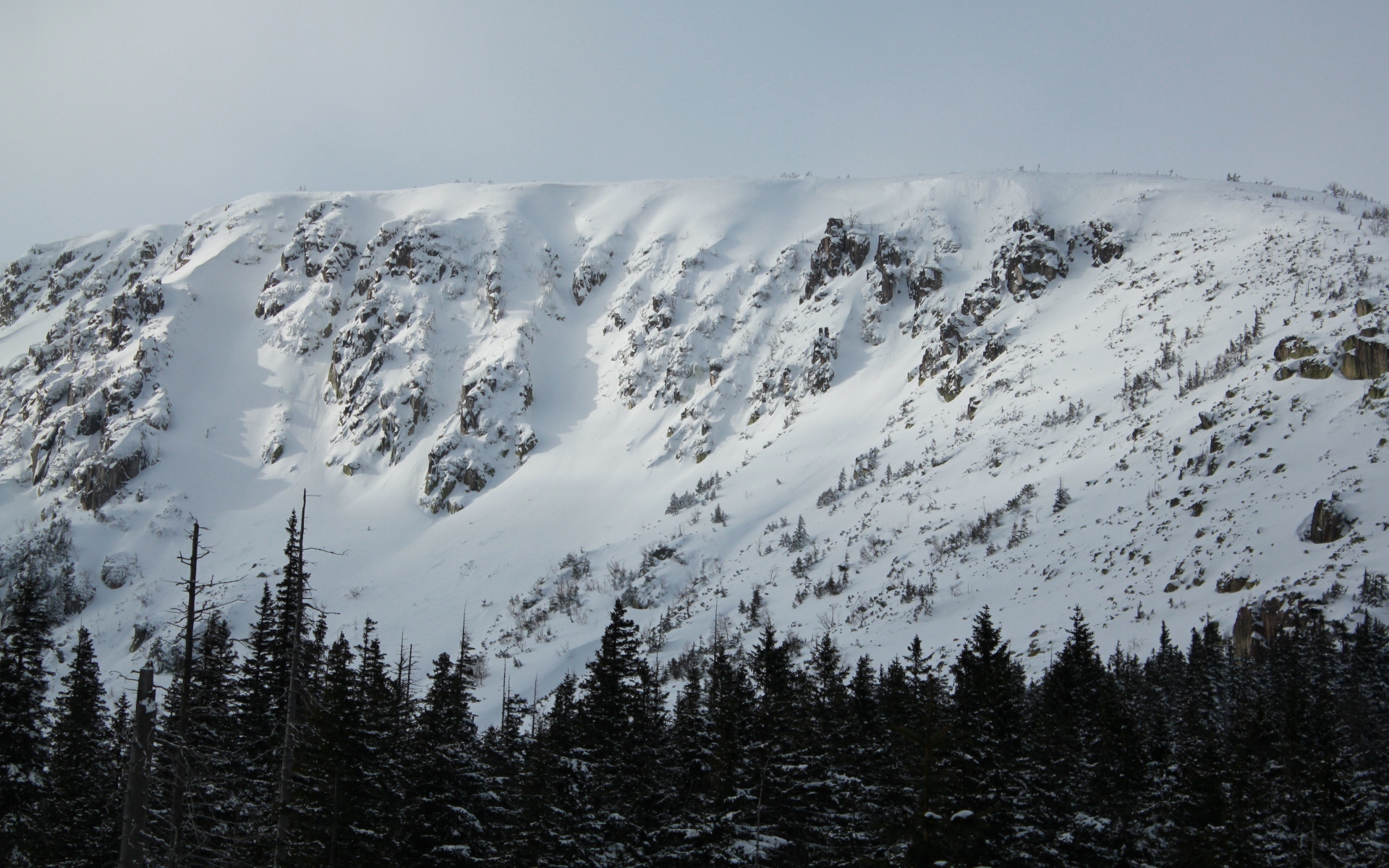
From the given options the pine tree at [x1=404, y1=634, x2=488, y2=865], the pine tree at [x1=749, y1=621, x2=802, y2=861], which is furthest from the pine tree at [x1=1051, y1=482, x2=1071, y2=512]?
the pine tree at [x1=404, y1=634, x2=488, y2=865]

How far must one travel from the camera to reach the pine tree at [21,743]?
83.1ft

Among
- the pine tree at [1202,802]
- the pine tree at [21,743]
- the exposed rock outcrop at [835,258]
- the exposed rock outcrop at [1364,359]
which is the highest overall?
the exposed rock outcrop at [835,258]

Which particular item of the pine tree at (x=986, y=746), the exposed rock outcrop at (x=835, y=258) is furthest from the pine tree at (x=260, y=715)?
the exposed rock outcrop at (x=835, y=258)

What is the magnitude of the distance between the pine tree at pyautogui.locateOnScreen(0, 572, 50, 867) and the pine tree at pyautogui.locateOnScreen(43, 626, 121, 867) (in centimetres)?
56

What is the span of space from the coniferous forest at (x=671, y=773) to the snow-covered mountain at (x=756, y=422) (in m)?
32.8

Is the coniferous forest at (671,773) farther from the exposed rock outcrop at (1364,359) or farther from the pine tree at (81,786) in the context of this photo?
the exposed rock outcrop at (1364,359)

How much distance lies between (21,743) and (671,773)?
63.2ft

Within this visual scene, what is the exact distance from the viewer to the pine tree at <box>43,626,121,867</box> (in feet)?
87.4

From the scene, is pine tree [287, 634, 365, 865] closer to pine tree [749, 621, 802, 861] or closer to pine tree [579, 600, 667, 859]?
pine tree [579, 600, 667, 859]

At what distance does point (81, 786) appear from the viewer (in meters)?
28.9

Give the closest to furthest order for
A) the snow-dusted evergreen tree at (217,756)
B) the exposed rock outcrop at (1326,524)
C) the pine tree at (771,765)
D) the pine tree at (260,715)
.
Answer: the snow-dusted evergreen tree at (217,756), the pine tree at (771,765), the pine tree at (260,715), the exposed rock outcrop at (1326,524)

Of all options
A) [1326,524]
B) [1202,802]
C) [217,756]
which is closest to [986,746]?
[1202,802]

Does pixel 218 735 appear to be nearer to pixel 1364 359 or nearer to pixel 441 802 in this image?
pixel 441 802

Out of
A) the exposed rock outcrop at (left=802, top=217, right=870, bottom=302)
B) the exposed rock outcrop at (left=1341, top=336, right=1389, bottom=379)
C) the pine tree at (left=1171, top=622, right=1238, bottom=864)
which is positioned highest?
the exposed rock outcrop at (left=802, top=217, right=870, bottom=302)
